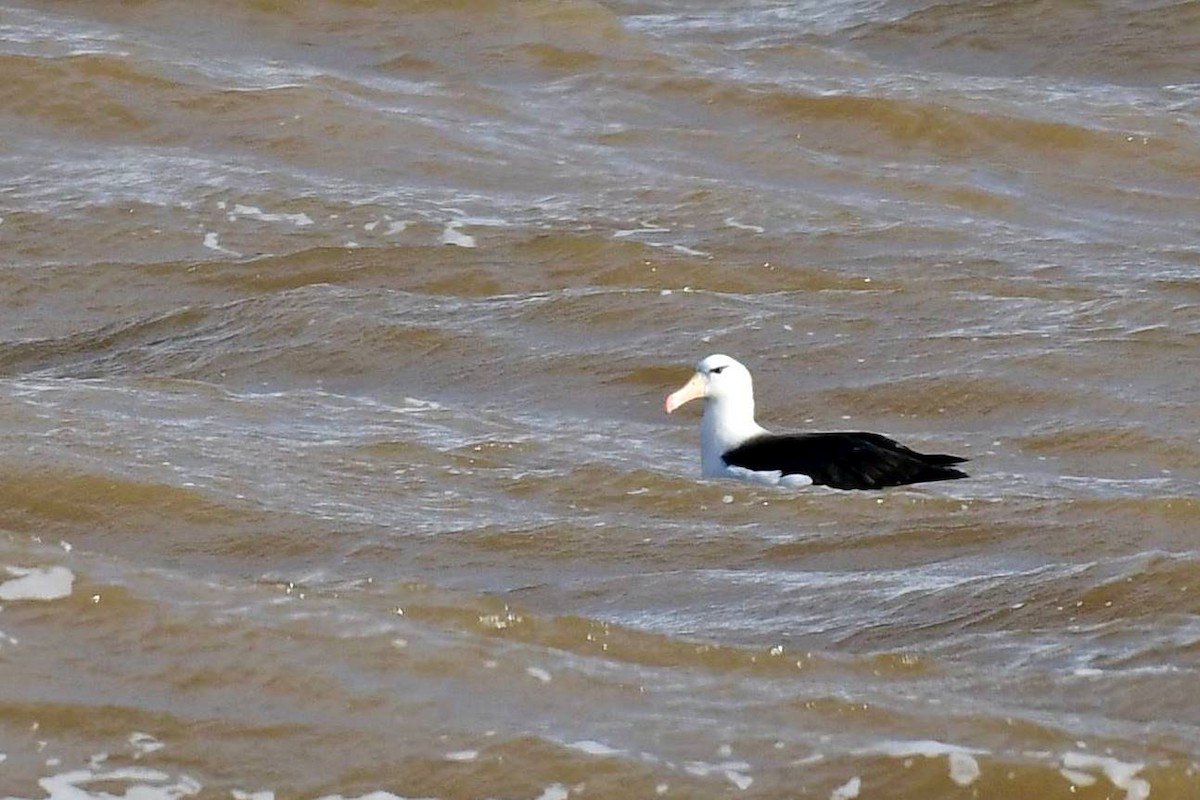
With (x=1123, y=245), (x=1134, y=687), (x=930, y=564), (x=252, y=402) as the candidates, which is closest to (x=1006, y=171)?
(x=1123, y=245)

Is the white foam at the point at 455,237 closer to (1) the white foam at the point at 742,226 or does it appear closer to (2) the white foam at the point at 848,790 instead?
(1) the white foam at the point at 742,226

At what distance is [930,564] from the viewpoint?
769 centimetres

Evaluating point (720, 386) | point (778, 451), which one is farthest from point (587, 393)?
point (778, 451)

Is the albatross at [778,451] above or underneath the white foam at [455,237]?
underneath

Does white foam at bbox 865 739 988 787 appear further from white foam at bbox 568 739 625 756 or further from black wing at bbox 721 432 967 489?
black wing at bbox 721 432 967 489

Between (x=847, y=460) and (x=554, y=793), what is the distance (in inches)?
157

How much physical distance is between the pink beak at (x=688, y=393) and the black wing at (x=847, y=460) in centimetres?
61

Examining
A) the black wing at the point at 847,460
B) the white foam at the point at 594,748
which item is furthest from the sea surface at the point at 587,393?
the black wing at the point at 847,460

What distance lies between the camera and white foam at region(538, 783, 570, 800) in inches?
207

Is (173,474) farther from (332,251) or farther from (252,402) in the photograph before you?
(332,251)

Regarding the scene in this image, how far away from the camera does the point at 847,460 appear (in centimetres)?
906

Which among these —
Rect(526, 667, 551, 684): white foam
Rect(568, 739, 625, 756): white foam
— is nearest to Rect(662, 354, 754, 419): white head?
Rect(526, 667, 551, 684): white foam

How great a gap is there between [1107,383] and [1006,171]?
186 inches

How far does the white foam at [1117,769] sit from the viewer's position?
508 cm
